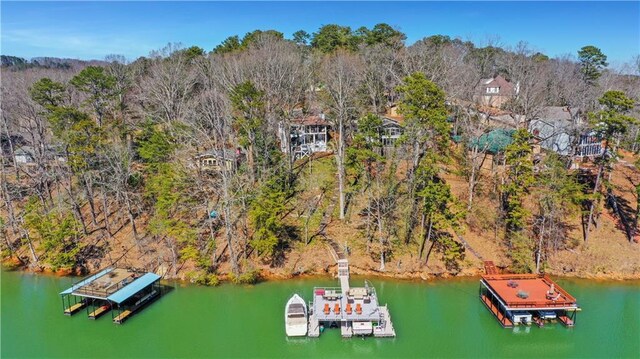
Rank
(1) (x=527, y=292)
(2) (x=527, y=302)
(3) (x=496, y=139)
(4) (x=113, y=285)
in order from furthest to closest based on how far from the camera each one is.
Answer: (3) (x=496, y=139) → (4) (x=113, y=285) → (1) (x=527, y=292) → (2) (x=527, y=302)

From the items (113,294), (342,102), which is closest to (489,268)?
(342,102)

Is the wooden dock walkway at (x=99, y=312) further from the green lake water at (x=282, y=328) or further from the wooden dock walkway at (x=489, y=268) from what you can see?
the wooden dock walkway at (x=489, y=268)

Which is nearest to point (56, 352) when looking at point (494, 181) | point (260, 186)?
point (260, 186)

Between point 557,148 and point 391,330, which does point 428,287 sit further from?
point 557,148

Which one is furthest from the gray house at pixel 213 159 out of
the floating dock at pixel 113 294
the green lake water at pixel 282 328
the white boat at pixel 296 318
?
the white boat at pixel 296 318

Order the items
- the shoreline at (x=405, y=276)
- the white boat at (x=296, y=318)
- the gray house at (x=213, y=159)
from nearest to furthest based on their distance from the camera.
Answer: the white boat at (x=296, y=318), the shoreline at (x=405, y=276), the gray house at (x=213, y=159)

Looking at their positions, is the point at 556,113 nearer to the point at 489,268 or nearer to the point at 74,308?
the point at 489,268

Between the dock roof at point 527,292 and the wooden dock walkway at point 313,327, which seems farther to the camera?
the dock roof at point 527,292
